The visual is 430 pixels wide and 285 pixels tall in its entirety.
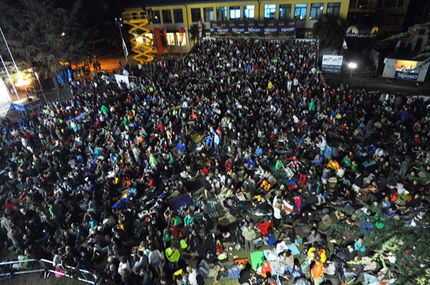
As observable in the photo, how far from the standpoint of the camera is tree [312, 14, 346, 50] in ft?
Answer: 94.7

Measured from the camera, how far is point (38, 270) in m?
9.14

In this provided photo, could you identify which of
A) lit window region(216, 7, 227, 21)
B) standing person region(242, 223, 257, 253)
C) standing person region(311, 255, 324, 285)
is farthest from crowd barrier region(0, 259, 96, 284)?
lit window region(216, 7, 227, 21)

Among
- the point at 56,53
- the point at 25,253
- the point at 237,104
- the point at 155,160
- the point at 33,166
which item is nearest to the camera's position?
the point at 25,253

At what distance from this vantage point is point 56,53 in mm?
28484

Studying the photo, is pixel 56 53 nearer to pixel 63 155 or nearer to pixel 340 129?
pixel 63 155

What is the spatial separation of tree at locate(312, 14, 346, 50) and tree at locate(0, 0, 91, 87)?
86.6ft

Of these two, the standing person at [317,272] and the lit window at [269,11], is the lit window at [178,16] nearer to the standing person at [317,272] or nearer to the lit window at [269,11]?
the lit window at [269,11]

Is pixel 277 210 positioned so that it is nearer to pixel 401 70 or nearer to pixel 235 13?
pixel 401 70

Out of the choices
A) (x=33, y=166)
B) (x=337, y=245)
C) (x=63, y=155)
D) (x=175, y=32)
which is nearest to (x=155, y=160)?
(x=63, y=155)

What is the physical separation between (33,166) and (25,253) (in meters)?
6.23

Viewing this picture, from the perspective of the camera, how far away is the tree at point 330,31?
94.7 feet

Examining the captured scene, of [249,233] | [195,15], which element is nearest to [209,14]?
[195,15]

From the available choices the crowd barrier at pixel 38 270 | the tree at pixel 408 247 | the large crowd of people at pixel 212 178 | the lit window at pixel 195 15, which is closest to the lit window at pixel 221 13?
the lit window at pixel 195 15

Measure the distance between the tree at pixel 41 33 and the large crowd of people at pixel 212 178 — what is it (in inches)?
451
